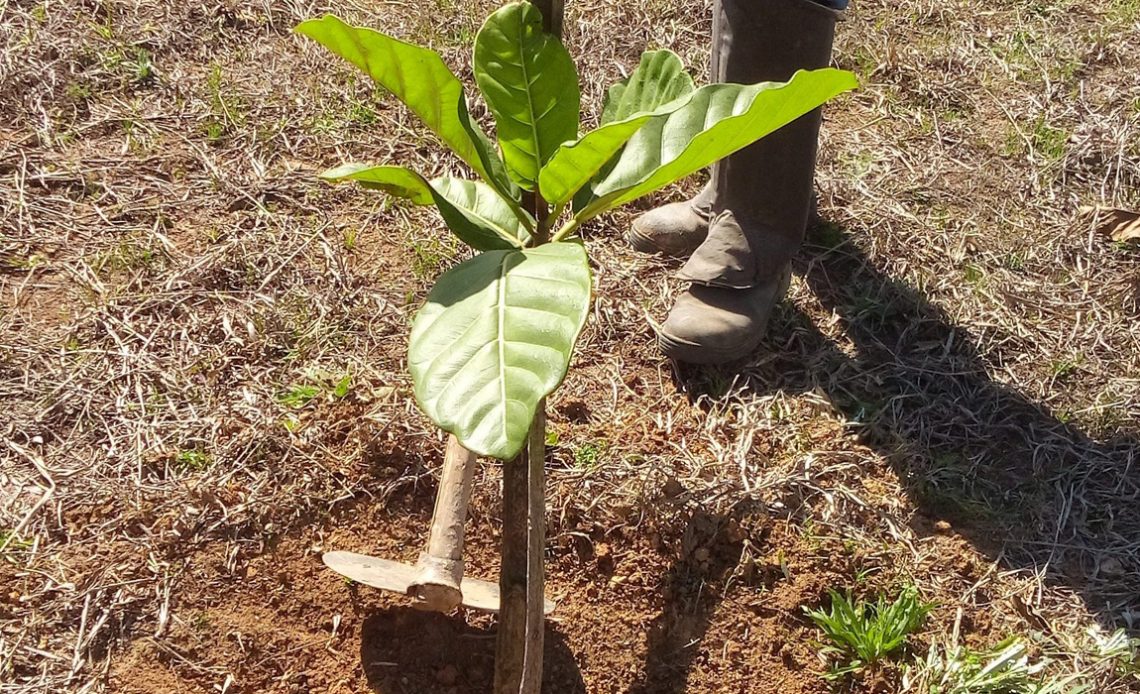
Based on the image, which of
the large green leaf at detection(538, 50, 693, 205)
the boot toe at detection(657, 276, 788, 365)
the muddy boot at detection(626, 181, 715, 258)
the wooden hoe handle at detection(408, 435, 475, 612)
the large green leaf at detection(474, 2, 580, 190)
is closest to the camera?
the large green leaf at detection(538, 50, 693, 205)

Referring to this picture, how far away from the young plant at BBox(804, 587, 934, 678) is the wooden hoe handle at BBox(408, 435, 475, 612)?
692 mm

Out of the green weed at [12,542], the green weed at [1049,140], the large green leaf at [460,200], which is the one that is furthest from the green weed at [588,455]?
the green weed at [1049,140]

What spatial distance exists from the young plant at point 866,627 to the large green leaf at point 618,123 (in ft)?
3.52

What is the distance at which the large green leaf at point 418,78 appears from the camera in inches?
41.4

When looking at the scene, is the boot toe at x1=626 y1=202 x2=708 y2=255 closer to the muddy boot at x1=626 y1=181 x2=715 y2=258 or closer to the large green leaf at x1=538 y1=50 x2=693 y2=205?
the muddy boot at x1=626 y1=181 x2=715 y2=258

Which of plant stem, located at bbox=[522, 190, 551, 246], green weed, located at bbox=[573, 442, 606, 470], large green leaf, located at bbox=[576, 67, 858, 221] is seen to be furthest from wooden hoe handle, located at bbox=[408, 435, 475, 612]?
large green leaf, located at bbox=[576, 67, 858, 221]

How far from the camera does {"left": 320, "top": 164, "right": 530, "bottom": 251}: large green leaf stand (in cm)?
109

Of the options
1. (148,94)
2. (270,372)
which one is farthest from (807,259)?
(148,94)

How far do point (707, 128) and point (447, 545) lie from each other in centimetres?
93

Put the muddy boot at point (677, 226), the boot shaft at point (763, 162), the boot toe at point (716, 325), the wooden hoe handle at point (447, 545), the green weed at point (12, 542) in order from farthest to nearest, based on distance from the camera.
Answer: the muddy boot at point (677, 226) < the boot toe at point (716, 325) < the boot shaft at point (763, 162) < the green weed at point (12, 542) < the wooden hoe handle at point (447, 545)

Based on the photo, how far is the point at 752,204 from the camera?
95.6 inches

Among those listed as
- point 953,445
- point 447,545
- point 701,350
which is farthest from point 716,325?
point 447,545

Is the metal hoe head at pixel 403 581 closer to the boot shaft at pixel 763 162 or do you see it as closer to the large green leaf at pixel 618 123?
the large green leaf at pixel 618 123

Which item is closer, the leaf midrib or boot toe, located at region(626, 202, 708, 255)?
the leaf midrib
